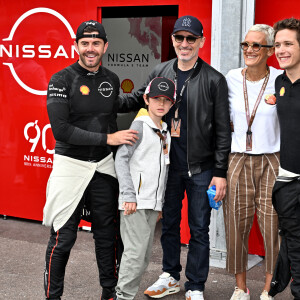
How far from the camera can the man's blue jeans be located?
3.82 meters

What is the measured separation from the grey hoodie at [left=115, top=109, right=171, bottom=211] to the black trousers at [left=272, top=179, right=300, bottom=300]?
30.8 inches

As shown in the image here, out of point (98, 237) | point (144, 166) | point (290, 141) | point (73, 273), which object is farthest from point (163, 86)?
point (73, 273)

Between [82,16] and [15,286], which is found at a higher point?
[82,16]

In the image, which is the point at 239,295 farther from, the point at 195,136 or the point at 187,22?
the point at 187,22

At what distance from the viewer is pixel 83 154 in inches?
142

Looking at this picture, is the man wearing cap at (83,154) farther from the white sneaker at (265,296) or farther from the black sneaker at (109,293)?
the white sneaker at (265,296)

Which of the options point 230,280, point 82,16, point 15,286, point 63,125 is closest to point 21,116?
point 82,16

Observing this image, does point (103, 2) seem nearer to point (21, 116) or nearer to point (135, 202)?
point (21, 116)

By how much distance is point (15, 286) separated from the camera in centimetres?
426

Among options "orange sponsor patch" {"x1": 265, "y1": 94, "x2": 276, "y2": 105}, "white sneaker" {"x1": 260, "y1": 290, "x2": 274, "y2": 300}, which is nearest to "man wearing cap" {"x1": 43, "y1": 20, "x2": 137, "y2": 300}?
"orange sponsor patch" {"x1": 265, "y1": 94, "x2": 276, "y2": 105}

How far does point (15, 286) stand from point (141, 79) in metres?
2.98

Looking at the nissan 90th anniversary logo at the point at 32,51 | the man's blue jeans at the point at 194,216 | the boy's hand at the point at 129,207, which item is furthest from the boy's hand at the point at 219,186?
the nissan 90th anniversary logo at the point at 32,51

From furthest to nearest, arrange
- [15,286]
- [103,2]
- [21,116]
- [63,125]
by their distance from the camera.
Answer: [21,116]
[103,2]
[15,286]
[63,125]

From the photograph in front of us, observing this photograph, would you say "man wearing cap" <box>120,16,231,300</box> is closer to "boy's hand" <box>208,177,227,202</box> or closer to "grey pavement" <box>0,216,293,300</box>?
"boy's hand" <box>208,177,227,202</box>
